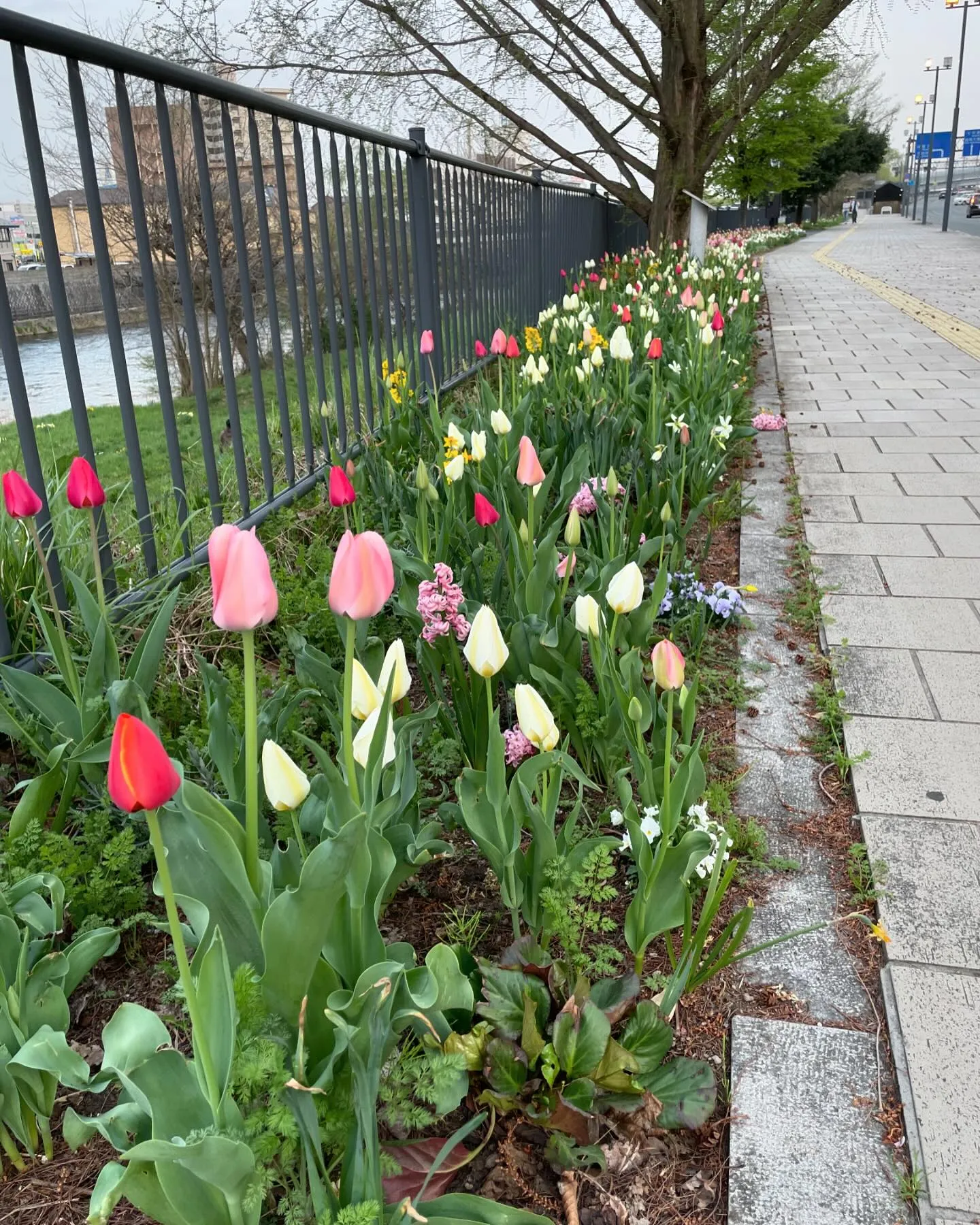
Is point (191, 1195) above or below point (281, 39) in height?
below

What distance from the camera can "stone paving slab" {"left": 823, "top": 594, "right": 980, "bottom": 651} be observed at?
9.50ft

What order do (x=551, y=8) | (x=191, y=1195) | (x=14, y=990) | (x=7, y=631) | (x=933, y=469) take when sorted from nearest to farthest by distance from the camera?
(x=191, y=1195) → (x=14, y=990) → (x=7, y=631) → (x=933, y=469) → (x=551, y=8)

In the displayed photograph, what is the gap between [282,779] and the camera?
119 cm

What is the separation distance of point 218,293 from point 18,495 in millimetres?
1512

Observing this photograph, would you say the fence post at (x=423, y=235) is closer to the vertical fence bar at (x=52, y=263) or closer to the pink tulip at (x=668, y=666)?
the vertical fence bar at (x=52, y=263)

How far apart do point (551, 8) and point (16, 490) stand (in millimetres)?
11585

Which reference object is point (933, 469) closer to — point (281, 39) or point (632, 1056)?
point (632, 1056)

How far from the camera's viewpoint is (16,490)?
67.1 inches

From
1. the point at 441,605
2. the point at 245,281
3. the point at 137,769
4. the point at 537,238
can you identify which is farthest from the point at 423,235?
the point at 137,769

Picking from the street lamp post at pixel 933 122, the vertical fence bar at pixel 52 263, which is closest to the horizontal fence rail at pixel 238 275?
the vertical fence bar at pixel 52 263

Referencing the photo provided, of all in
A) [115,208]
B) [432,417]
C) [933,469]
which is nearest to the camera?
[432,417]

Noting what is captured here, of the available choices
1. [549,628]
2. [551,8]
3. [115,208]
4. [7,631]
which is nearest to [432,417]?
[549,628]

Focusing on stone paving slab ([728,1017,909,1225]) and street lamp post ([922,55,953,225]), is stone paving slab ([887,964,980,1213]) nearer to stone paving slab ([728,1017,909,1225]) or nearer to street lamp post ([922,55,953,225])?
stone paving slab ([728,1017,909,1225])

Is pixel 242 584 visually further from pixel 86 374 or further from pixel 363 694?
pixel 86 374
